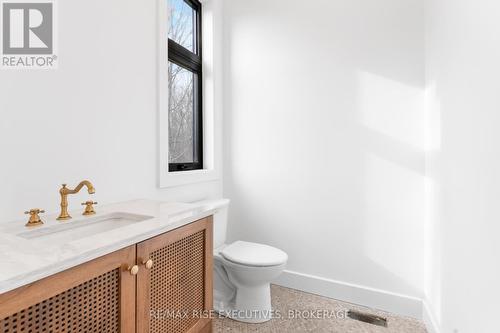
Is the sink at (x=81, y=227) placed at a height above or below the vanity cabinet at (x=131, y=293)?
above

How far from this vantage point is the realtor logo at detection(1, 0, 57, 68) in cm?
110

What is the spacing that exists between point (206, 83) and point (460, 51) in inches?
71.1

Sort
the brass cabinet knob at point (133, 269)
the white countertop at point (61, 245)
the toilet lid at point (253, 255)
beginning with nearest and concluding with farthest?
the white countertop at point (61, 245)
the brass cabinet knob at point (133, 269)
the toilet lid at point (253, 255)

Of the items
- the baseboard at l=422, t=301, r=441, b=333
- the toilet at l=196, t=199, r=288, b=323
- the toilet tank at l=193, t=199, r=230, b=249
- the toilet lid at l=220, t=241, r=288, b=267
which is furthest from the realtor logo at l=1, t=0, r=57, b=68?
the baseboard at l=422, t=301, r=441, b=333

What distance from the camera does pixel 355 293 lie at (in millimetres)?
2000

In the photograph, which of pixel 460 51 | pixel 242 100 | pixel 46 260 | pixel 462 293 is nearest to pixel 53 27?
pixel 46 260

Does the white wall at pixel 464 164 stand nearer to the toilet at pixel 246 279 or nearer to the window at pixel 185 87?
the toilet at pixel 246 279

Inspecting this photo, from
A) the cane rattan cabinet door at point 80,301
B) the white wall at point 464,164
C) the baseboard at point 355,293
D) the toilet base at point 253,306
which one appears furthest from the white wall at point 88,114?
the white wall at point 464,164

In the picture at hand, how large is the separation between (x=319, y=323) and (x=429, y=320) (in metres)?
0.67

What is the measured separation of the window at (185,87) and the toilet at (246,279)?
0.67 meters

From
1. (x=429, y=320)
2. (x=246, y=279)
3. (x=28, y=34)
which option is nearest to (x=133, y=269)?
(x=246, y=279)

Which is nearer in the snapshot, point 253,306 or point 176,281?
point 176,281

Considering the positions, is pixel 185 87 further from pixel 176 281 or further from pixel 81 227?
pixel 176 281

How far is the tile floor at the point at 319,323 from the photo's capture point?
67.1 inches
